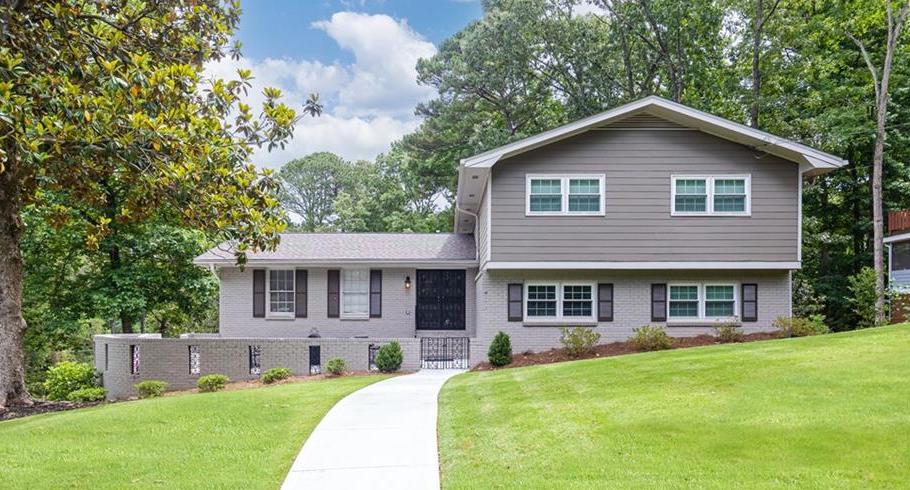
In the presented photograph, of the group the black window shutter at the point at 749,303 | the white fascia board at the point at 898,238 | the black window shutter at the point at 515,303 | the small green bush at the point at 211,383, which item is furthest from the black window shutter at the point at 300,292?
the white fascia board at the point at 898,238

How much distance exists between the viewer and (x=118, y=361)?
673 inches

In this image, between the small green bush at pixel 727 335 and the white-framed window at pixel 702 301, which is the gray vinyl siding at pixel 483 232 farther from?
the small green bush at pixel 727 335

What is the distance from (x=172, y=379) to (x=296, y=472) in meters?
11.8

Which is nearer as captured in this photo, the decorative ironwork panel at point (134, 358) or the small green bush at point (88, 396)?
the small green bush at point (88, 396)

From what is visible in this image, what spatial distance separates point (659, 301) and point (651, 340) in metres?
1.65

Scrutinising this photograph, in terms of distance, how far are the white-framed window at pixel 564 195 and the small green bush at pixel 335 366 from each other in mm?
5926

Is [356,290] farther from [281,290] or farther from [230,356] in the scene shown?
[230,356]

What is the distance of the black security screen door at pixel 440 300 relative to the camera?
19.5 metres

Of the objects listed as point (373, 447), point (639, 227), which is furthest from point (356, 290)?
point (373, 447)

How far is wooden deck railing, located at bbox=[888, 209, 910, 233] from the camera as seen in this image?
2086cm

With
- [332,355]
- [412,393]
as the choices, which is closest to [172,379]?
[332,355]

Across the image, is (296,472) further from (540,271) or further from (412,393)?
(540,271)

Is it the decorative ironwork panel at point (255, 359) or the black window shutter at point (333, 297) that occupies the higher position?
the black window shutter at point (333, 297)

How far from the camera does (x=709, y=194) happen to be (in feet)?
53.7
